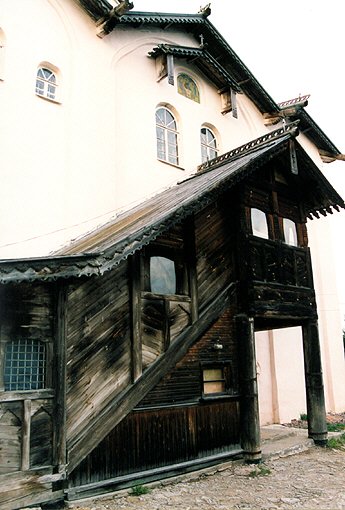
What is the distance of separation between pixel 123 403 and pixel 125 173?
18.9ft

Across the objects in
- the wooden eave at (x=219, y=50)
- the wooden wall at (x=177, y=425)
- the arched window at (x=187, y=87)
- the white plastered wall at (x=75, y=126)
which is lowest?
the wooden wall at (x=177, y=425)

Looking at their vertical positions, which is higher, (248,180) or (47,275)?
(248,180)

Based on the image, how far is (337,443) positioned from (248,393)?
335cm

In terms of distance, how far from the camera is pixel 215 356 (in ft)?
29.4

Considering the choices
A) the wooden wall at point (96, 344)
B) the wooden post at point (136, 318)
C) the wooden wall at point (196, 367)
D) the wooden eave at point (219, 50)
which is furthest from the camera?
the wooden eave at point (219, 50)

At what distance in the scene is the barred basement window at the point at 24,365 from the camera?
6281mm

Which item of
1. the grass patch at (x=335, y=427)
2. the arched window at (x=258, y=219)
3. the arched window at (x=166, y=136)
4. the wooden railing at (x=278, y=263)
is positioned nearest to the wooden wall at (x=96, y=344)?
the wooden railing at (x=278, y=263)

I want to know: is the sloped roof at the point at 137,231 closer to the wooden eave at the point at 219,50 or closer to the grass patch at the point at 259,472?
the wooden eave at the point at 219,50

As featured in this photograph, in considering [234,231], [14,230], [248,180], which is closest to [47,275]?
[14,230]

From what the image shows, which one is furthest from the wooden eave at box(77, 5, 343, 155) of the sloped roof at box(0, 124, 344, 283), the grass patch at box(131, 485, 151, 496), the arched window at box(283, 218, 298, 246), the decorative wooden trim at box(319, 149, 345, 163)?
the grass patch at box(131, 485, 151, 496)

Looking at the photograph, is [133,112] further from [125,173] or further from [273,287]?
[273,287]

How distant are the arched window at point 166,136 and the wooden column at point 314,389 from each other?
5.65 m

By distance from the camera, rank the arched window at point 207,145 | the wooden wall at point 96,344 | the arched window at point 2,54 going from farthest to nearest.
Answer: the arched window at point 207,145 → the arched window at point 2,54 → the wooden wall at point 96,344

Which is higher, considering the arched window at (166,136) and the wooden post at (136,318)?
the arched window at (166,136)
